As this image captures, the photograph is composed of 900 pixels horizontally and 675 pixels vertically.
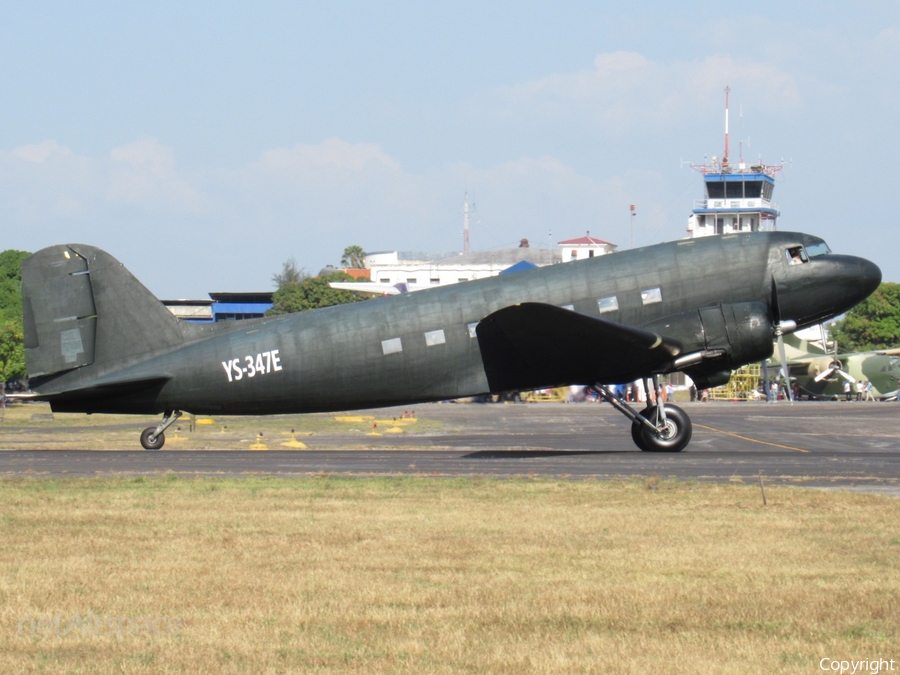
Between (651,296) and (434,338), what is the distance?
537cm

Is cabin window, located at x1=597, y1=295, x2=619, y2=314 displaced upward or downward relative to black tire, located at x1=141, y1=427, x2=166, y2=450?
upward

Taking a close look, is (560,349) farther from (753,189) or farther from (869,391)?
(753,189)

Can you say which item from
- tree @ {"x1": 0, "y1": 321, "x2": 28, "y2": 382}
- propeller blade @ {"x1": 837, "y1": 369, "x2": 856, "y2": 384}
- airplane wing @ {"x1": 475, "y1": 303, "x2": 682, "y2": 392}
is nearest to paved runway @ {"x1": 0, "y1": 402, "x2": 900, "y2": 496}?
airplane wing @ {"x1": 475, "y1": 303, "x2": 682, "y2": 392}

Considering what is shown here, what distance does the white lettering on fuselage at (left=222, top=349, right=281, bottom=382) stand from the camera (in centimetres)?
2389

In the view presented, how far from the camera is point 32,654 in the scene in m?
7.72

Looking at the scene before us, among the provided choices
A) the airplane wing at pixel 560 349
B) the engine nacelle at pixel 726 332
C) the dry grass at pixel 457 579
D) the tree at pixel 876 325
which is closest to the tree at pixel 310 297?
the tree at pixel 876 325

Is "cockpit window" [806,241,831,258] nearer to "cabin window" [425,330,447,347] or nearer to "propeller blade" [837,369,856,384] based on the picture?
"cabin window" [425,330,447,347]

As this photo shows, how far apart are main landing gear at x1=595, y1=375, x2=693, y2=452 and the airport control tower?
97801 millimetres

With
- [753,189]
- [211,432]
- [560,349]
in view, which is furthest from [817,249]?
[753,189]

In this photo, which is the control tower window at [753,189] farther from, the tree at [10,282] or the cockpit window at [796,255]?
the cockpit window at [796,255]

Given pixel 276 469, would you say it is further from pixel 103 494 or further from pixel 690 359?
pixel 690 359

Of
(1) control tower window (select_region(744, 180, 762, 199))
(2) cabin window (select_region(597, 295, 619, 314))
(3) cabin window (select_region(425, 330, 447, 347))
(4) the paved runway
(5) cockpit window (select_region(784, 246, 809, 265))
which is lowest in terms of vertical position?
(4) the paved runway

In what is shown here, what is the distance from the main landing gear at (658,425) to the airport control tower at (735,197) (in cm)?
9780

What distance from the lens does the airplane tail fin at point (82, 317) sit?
24.4 m
